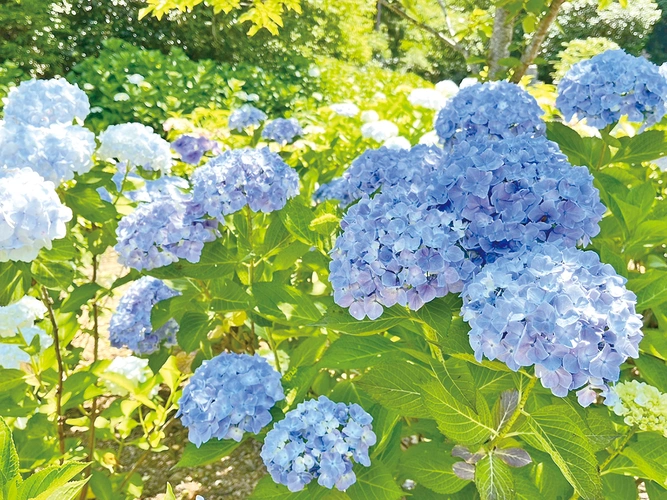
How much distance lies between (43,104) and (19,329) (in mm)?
746

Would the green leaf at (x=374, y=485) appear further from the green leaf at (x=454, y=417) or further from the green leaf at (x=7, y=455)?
the green leaf at (x=7, y=455)

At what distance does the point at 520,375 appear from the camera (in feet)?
3.27

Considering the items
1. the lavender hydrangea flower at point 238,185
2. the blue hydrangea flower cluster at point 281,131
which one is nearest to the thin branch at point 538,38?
the blue hydrangea flower cluster at point 281,131

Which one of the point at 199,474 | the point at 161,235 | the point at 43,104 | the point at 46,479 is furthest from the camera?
the point at 199,474

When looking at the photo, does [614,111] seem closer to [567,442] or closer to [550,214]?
[550,214]

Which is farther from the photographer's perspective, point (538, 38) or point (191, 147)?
point (191, 147)

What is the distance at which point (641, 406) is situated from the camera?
1082 mm

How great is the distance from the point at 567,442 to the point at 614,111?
114 cm

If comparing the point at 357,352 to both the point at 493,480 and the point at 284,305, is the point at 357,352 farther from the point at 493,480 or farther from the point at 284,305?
the point at 493,480

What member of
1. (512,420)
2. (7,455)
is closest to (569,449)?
(512,420)

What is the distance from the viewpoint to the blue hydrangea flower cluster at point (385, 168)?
1.38 metres

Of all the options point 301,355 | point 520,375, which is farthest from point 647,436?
point 301,355

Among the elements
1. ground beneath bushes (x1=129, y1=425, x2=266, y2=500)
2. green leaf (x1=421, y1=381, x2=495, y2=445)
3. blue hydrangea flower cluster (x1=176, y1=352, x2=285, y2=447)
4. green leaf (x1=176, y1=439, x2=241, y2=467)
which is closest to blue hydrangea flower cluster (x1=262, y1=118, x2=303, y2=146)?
ground beneath bushes (x1=129, y1=425, x2=266, y2=500)

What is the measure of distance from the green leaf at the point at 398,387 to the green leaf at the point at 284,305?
27 centimetres
